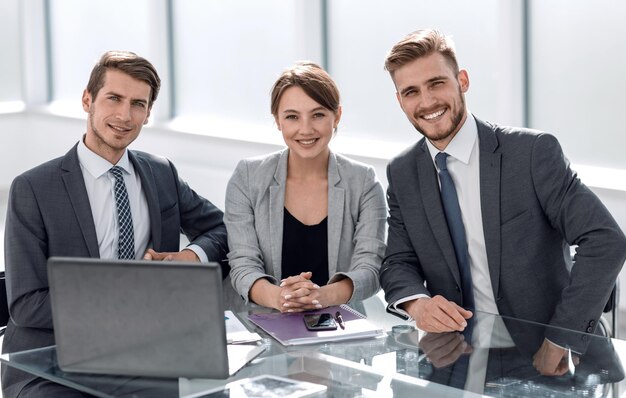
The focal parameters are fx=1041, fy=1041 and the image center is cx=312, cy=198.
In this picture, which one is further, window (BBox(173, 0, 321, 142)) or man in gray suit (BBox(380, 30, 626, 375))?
window (BBox(173, 0, 321, 142))

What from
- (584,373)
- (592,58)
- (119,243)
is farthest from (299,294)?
(592,58)

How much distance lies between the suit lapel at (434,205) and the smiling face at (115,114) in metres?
0.94

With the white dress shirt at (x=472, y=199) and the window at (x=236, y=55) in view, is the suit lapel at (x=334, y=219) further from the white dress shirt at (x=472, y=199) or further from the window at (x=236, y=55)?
the window at (x=236, y=55)

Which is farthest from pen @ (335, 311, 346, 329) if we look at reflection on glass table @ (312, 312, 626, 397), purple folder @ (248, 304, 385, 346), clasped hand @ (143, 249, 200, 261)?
clasped hand @ (143, 249, 200, 261)

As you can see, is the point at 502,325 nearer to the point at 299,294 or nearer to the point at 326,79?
the point at 299,294

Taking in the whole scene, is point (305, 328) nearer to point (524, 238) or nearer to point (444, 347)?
point (444, 347)

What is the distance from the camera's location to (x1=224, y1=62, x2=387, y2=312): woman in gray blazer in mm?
3383

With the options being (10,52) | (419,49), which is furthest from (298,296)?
(10,52)

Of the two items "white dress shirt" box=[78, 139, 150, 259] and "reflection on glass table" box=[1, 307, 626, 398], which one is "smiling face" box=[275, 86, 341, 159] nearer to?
"white dress shirt" box=[78, 139, 150, 259]

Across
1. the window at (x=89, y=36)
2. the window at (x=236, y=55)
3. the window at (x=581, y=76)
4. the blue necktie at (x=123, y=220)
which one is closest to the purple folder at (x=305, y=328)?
the blue necktie at (x=123, y=220)

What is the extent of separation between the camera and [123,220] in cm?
334

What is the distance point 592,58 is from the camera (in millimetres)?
5285

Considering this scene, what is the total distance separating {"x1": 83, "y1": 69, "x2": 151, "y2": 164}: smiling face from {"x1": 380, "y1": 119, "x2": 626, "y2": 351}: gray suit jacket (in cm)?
93

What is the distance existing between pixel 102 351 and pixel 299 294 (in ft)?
2.53
